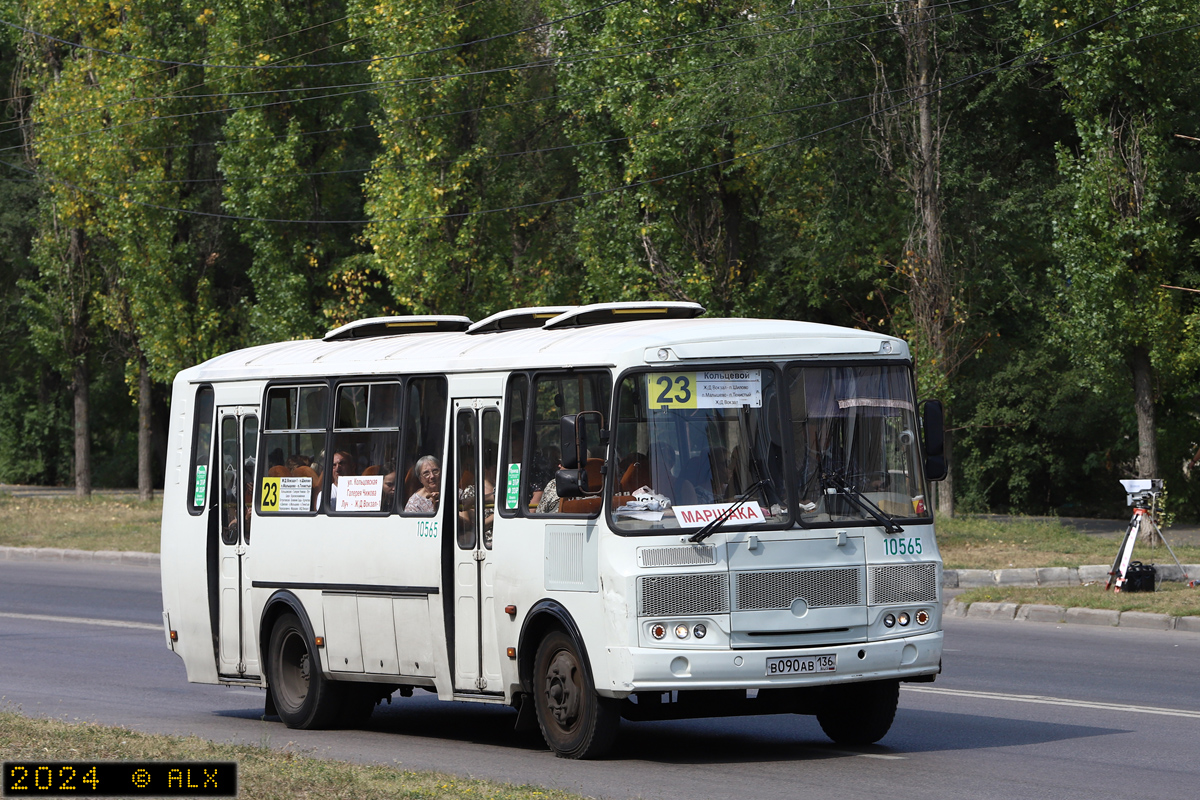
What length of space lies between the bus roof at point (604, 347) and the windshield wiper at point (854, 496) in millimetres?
769

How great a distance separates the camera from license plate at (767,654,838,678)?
9320 millimetres

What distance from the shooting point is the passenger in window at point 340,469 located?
11727 mm

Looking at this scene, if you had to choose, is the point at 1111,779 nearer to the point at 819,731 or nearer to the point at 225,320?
the point at 819,731

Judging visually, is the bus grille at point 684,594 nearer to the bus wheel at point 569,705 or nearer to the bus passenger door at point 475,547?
the bus wheel at point 569,705

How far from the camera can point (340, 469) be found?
11.8 m

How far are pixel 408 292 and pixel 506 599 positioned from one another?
954 inches

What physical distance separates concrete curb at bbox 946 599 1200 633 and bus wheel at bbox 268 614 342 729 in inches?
361

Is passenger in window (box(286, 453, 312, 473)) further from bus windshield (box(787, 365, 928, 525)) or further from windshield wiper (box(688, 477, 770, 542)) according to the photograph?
bus windshield (box(787, 365, 928, 525))

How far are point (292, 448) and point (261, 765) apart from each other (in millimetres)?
3937

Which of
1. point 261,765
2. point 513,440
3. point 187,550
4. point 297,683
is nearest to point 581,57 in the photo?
point 187,550

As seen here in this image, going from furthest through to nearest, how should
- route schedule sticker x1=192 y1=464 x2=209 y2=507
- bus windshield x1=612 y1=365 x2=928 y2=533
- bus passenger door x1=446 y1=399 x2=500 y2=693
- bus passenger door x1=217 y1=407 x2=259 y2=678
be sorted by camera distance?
route schedule sticker x1=192 y1=464 x2=209 y2=507, bus passenger door x1=217 y1=407 x2=259 y2=678, bus passenger door x1=446 y1=399 x2=500 y2=693, bus windshield x1=612 y1=365 x2=928 y2=533

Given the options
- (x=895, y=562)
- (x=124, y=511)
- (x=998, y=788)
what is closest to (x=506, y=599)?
(x=895, y=562)

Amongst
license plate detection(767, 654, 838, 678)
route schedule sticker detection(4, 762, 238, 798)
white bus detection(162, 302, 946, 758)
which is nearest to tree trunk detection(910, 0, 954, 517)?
white bus detection(162, 302, 946, 758)

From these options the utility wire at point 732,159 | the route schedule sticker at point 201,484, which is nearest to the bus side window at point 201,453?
the route schedule sticker at point 201,484
